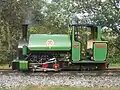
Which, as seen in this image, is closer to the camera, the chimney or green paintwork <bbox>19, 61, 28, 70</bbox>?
green paintwork <bbox>19, 61, 28, 70</bbox>

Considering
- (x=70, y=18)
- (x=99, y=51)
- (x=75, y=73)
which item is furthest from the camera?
(x=70, y=18)

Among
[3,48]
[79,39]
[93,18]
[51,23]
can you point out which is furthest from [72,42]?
[51,23]

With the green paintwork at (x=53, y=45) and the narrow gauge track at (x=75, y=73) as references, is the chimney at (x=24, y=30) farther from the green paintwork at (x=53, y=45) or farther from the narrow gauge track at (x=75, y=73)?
the narrow gauge track at (x=75, y=73)

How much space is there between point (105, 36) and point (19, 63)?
45.2 ft

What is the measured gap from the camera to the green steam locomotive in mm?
15289

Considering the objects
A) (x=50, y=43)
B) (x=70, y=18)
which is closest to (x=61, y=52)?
(x=50, y=43)

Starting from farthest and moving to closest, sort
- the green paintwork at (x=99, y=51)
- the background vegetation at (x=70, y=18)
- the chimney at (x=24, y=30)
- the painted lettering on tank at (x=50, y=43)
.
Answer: the background vegetation at (x=70, y=18)
the chimney at (x=24, y=30)
the painted lettering on tank at (x=50, y=43)
the green paintwork at (x=99, y=51)

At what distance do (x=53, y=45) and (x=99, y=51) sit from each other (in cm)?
230

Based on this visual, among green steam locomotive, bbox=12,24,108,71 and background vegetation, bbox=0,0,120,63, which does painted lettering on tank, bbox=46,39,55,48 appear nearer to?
green steam locomotive, bbox=12,24,108,71

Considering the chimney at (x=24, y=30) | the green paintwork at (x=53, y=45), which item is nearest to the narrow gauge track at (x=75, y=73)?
the green paintwork at (x=53, y=45)

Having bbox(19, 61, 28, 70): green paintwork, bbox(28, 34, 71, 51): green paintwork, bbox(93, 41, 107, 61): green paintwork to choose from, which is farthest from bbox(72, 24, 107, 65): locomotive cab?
bbox(19, 61, 28, 70): green paintwork

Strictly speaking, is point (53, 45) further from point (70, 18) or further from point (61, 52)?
point (70, 18)

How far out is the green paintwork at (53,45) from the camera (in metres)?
15.5

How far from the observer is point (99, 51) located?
15.3m
